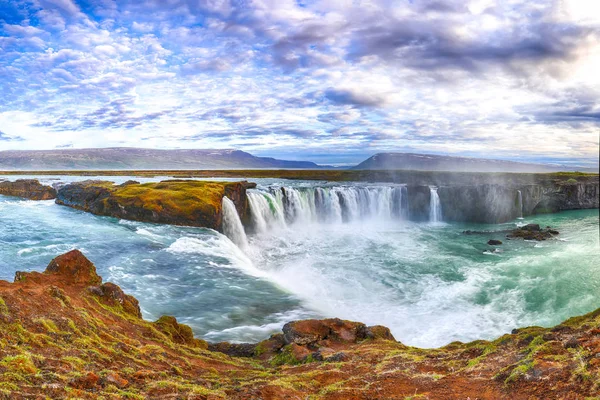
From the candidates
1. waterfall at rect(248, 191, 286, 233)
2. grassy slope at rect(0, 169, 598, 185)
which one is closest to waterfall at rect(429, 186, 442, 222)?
grassy slope at rect(0, 169, 598, 185)

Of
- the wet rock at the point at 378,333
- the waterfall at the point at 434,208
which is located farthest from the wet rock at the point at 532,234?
the wet rock at the point at 378,333

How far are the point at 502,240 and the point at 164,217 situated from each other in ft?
145

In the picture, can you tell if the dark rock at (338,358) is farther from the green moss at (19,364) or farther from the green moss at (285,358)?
the green moss at (19,364)

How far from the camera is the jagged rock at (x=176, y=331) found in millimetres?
12967

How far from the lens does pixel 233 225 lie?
45188mm

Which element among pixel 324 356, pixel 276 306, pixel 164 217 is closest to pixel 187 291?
pixel 276 306

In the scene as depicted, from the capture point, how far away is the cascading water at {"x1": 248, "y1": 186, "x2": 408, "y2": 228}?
53.4 m

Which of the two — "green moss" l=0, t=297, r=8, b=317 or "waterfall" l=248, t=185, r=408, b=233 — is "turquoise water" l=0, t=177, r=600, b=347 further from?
Result: "green moss" l=0, t=297, r=8, b=317

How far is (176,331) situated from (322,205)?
165 feet

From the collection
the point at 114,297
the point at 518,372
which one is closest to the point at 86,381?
the point at 114,297

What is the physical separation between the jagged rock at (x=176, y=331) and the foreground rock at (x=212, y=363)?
47mm

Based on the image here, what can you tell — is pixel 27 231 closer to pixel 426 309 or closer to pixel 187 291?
pixel 187 291

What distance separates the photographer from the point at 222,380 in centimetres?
980

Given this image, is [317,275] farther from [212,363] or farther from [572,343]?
[572,343]
